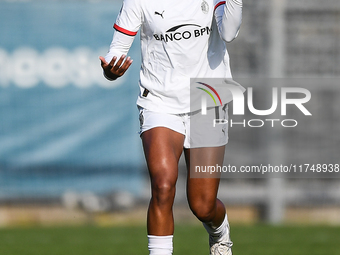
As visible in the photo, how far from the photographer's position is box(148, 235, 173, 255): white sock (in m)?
4.30

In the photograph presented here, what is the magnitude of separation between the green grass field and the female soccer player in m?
1.89

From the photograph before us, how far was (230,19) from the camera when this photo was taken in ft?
14.9

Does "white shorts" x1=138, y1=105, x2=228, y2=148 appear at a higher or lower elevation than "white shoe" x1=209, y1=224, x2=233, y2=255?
higher

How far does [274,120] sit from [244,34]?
135cm

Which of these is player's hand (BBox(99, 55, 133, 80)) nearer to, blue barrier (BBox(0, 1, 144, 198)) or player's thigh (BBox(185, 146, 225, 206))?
player's thigh (BBox(185, 146, 225, 206))

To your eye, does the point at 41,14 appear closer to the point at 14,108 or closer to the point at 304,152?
the point at 14,108

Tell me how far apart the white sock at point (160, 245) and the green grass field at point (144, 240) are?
2188 millimetres

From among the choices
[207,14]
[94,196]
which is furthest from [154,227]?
[94,196]

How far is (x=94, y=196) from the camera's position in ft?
29.5

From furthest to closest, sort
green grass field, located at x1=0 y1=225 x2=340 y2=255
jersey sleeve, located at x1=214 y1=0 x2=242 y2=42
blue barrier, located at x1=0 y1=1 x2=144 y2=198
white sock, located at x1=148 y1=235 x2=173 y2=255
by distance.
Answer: blue barrier, located at x1=0 y1=1 x2=144 y2=198, green grass field, located at x1=0 y1=225 x2=340 y2=255, jersey sleeve, located at x1=214 y1=0 x2=242 y2=42, white sock, located at x1=148 y1=235 x2=173 y2=255

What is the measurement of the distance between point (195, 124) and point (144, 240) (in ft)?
9.77

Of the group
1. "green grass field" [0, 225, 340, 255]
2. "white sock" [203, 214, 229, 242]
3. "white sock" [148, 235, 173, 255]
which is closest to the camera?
"white sock" [148, 235, 173, 255]

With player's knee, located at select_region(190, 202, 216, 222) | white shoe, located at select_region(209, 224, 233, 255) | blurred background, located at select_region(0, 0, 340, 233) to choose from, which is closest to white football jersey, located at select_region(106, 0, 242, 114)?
player's knee, located at select_region(190, 202, 216, 222)

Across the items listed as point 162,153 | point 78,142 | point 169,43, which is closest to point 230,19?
point 169,43
